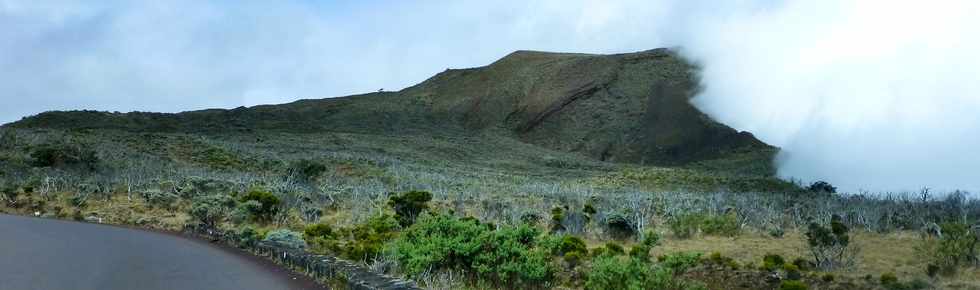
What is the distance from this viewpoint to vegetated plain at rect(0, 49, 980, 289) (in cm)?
1661

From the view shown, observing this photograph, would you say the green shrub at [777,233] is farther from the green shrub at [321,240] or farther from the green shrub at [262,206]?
the green shrub at [262,206]

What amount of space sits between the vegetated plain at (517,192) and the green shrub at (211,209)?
0.08 metres

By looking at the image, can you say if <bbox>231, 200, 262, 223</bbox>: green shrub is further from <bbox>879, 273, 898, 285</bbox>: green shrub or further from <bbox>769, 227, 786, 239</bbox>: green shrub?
<bbox>879, 273, 898, 285</bbox>: green shrub

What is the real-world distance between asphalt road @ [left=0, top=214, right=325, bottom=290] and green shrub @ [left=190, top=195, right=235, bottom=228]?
435 centimetres

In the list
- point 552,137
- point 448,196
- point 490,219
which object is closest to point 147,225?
Answer: point 490,219

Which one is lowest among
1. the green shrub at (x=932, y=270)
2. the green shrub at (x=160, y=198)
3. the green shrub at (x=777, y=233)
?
the green shrub at (x=932, y=270)

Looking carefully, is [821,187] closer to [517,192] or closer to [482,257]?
[517,192]

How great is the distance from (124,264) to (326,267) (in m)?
3.44

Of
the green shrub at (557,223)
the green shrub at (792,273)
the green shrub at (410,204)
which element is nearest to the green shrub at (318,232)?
the green shrub at (410,204)

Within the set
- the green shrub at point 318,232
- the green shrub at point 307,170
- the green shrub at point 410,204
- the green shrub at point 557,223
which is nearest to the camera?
the green shrub at point 318,232

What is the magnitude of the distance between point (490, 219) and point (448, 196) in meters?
8.80

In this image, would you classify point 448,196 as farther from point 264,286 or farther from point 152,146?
point 152,146

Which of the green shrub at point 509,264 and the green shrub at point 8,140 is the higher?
the green shrub at point 8,140

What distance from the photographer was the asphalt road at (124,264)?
39.5ft
